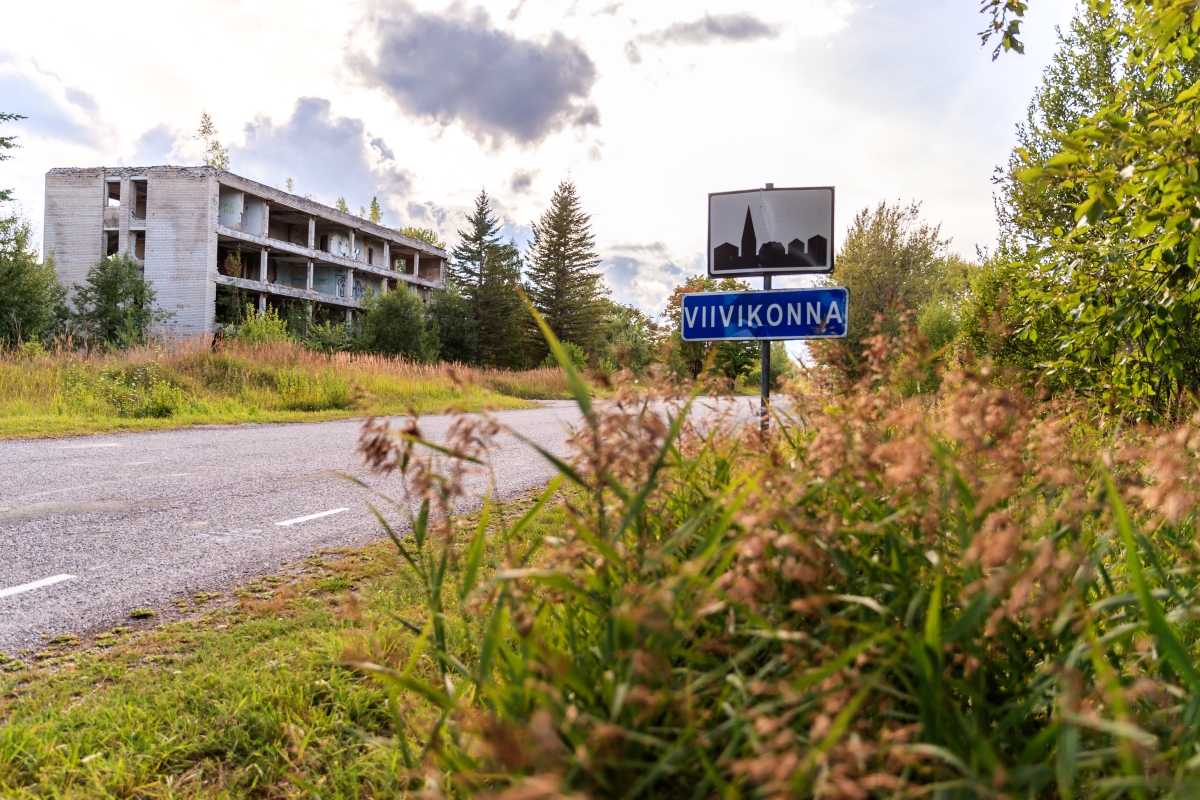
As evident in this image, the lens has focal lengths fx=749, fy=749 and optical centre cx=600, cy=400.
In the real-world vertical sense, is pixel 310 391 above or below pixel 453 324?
below

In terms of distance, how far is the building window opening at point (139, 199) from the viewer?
3578 centimetres

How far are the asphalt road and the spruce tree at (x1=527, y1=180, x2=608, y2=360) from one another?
39.7m

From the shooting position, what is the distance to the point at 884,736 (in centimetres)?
99

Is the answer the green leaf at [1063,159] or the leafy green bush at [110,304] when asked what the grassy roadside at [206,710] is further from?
the leafy green bush at [110,304]

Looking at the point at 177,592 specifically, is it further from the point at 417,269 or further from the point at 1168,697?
the point at 417,269

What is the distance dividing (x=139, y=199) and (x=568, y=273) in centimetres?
2415

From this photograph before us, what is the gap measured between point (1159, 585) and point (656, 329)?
2089 millimetres

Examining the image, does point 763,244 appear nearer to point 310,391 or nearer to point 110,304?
point 310,391

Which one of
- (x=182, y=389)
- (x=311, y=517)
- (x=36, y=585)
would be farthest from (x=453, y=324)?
(x=36, y=585)

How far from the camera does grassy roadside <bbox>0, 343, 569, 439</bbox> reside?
480 inches

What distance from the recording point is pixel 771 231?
5.27 metres

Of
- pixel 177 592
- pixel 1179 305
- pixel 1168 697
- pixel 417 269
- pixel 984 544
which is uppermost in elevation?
pixel 417 269

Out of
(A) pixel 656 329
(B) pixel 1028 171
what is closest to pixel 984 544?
(B) pixel 1028 171

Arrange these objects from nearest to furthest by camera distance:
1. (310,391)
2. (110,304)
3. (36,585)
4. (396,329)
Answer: (36,585) → (310,391) → (110,304) → (396,329)
